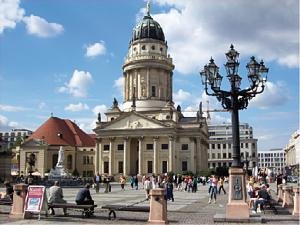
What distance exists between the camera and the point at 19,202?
1839 centimetres

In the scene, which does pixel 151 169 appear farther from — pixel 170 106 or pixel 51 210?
pixel 51 210

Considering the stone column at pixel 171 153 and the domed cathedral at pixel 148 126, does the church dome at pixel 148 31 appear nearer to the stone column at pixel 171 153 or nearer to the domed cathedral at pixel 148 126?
the domed cathedral at pixel 148 126

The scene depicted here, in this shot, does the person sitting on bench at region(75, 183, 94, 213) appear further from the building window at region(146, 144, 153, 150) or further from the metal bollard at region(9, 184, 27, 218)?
the building window at region(146, 144, 153, 150)

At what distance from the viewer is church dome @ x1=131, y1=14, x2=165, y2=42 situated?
3913 inches

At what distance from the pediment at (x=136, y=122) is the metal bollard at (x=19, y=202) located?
2683 inches

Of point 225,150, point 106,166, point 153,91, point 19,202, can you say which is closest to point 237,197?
point 19,202

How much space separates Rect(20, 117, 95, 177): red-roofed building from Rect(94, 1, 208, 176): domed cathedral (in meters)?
6.25

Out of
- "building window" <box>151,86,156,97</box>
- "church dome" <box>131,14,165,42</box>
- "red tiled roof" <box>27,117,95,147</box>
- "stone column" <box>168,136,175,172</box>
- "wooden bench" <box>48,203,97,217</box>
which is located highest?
"church dome" <box>131,14,165,42</box>

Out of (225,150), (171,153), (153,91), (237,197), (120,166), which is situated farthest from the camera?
(225,150)

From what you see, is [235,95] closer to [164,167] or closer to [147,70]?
[164,167]

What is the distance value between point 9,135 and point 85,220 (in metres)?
177

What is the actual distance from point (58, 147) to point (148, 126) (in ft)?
61.5

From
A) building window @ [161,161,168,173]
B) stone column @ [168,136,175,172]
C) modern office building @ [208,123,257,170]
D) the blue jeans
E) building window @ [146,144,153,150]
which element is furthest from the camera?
modern office building @ [208,123,257,170]

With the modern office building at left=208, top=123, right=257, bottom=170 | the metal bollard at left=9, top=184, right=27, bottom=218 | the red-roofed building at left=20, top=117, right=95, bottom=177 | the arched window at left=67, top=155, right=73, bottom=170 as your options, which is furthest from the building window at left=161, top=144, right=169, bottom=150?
the metal bollard at left=9, top=184, right=27, bottom=218
